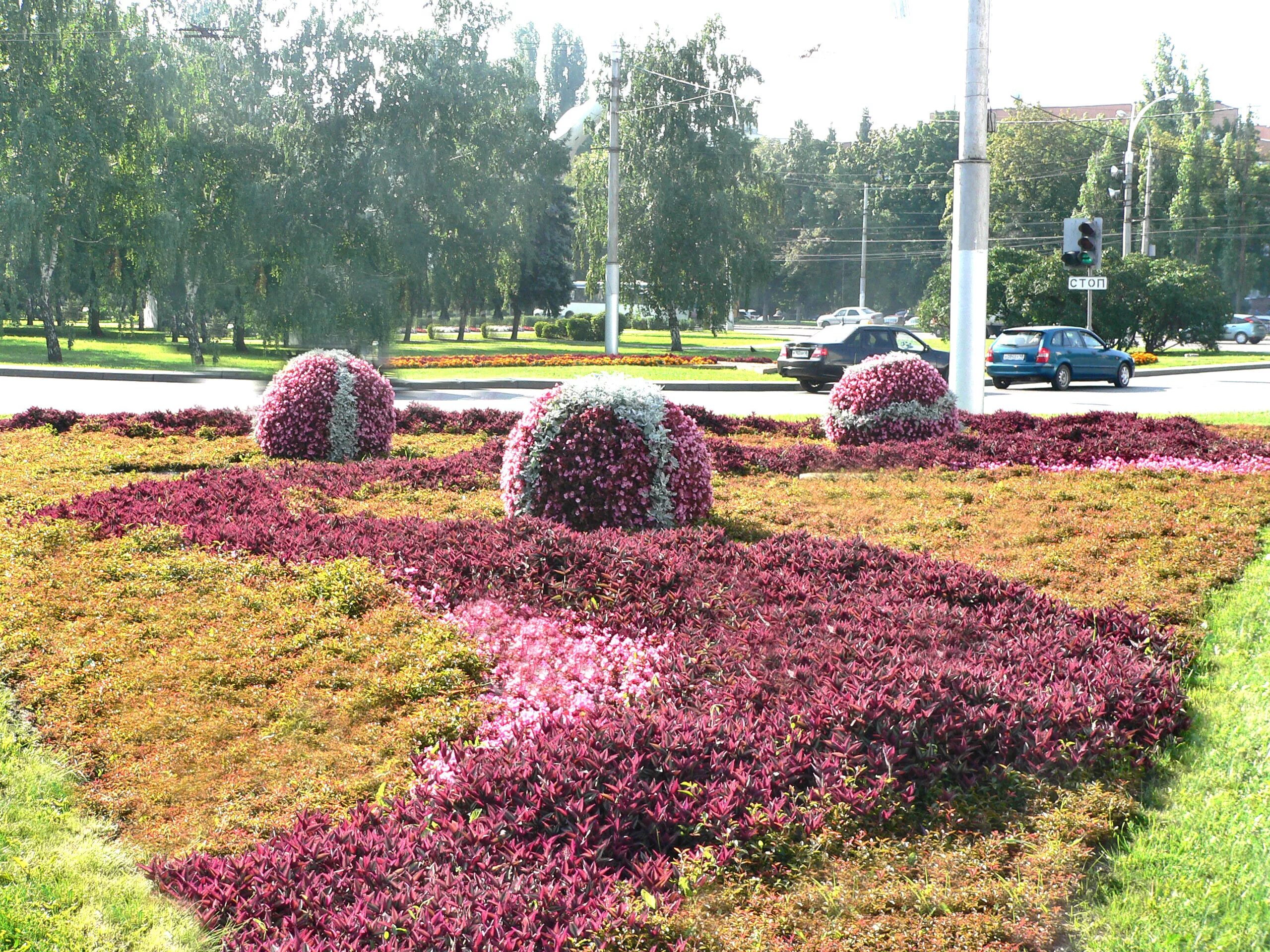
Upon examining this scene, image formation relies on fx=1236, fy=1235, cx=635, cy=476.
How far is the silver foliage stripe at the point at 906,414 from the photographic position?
12898mm

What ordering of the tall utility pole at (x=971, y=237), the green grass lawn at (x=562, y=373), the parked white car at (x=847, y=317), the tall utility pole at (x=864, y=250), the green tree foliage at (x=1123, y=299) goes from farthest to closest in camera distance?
the tall utility pole at (x=864, y=250) → the parked white car at (x=847, y=317) → the green tree foliage at (x=1123, y=299) → the green grass lawn at (x=562, y=373) → the tall utility pole at (x=971, y=237)

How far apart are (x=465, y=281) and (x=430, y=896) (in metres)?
36.7

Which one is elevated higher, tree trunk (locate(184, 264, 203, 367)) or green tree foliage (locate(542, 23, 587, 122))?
green tree foliage (locate(542, 23, 587, 122))

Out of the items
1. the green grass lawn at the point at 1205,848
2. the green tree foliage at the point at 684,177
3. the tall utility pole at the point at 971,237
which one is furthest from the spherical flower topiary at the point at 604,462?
the green tree foliage at the point at 684,177

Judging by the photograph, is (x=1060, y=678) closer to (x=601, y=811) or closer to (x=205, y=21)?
(x=601, y=811)

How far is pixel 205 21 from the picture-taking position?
32.9m

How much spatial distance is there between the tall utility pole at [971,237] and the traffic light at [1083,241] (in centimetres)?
456

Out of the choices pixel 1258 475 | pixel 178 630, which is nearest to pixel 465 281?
pixel 1258 475

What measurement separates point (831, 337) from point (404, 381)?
362 inches

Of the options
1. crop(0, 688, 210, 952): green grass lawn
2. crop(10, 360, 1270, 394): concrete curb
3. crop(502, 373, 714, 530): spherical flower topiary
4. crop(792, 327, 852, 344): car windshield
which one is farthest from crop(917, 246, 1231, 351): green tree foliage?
crop(0, 688, 210, 952): green grass lawn

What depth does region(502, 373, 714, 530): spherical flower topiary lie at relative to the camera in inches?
321

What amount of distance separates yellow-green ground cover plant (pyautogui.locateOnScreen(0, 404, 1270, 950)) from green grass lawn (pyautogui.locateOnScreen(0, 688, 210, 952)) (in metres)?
0.02

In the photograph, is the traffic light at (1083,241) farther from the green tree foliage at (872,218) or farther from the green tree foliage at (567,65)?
the green tree foliage at (567,65)

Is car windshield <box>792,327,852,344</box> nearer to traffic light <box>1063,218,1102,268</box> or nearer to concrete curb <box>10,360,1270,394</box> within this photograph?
concrete curb <box>10,360,1270,394</box>
